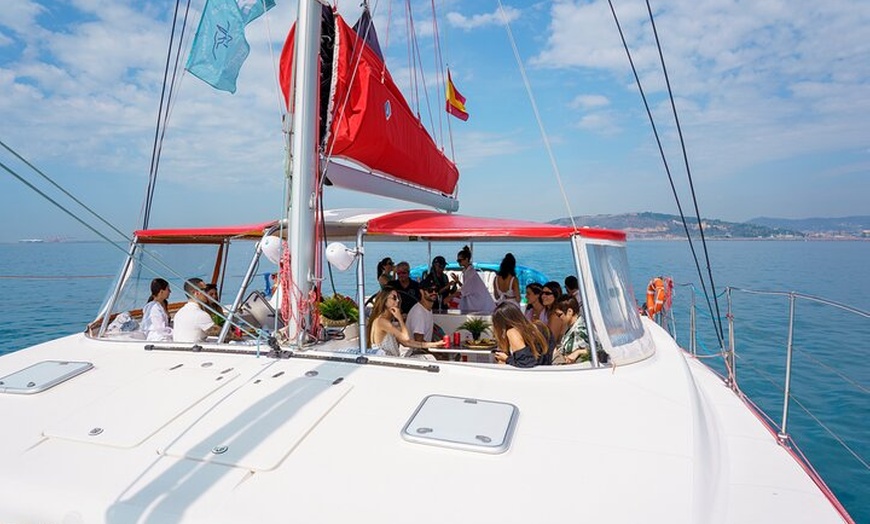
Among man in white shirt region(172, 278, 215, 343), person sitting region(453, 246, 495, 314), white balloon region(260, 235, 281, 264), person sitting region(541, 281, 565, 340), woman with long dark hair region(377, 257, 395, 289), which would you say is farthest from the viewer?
person sitting region(453, 246, 495, 314)

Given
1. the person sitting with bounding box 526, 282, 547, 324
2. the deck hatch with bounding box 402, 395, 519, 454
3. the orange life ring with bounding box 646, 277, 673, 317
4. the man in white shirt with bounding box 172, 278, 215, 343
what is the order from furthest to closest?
the orange life ring with bounding box 646, 277, 673, 317 < the person sitting with bounding box 526, 282, 547, 324 < the man in white shirt with bounding box 172, 278, 215, 343 < the deck hatch with bounding box 402, 395, 519, 454

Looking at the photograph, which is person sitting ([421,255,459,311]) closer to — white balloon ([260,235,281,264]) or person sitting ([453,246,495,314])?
person sitting ([453,246,495,314])

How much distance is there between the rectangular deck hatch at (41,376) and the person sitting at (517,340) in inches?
118

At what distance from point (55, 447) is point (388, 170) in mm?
3231

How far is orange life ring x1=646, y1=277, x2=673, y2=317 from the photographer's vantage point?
306 inches

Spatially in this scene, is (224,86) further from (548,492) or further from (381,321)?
(548,492)

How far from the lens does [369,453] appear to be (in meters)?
2.13

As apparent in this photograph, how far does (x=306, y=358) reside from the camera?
3.37 metres

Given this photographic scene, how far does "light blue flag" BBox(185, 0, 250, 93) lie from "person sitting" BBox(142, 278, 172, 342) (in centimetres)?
221

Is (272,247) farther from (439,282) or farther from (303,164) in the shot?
(439,282)

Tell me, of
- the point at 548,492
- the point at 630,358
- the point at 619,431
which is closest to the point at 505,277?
the point at 630,358

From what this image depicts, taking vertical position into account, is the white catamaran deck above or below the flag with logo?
below

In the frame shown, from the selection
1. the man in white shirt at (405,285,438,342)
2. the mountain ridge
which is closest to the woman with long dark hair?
the man in white shirt at (405,285,438,342)

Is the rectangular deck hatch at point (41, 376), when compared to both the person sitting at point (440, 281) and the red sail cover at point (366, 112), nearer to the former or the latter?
the red sail cover at point (366, 112)
